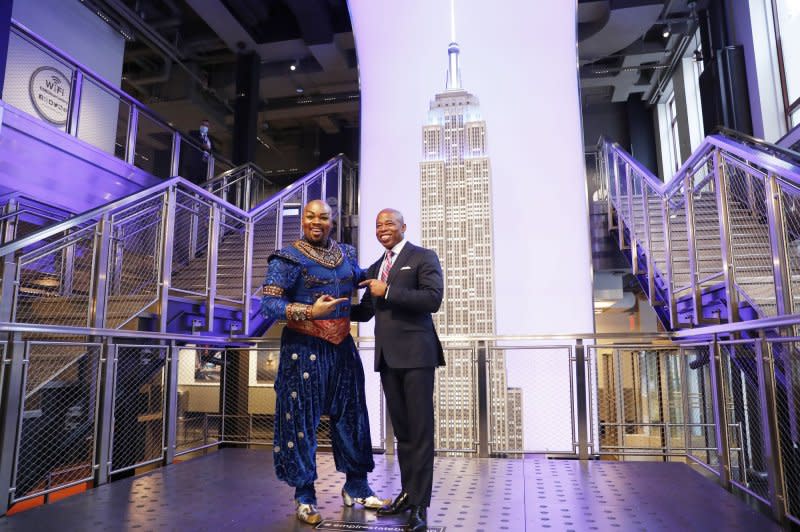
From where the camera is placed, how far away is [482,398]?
4359 millimetres

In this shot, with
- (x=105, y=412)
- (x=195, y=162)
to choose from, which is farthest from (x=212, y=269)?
(x=195, y=162)

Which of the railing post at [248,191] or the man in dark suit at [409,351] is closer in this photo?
the man in dark suit at [409,351]

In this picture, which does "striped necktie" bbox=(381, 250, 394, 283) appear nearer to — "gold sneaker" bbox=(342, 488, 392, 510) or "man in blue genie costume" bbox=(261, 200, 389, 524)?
"man in blue genie costume" bbox=(261, 200, 389, 524)

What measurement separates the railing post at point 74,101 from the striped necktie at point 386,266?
5.32 m

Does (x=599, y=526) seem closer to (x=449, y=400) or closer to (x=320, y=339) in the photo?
(x=320, y=339)

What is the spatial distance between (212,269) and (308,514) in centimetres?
284

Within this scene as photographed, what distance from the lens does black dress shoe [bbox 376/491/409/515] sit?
8.08 feet

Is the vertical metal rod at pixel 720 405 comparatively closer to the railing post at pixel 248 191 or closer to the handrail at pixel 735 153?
the handrail at pixel 735 153

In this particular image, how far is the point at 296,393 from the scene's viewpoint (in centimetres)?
244

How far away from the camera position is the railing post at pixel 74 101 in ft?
20.2

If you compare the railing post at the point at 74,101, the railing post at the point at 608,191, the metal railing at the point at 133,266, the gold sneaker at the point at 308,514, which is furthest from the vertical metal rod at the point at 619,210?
the railing post at the point at 74,101

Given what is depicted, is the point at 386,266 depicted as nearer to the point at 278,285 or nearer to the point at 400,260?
the point at 400,260

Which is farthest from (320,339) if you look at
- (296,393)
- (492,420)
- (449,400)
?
(449,400)

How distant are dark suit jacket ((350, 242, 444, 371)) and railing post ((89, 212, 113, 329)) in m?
1.97
